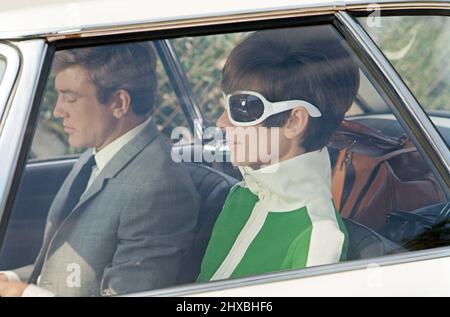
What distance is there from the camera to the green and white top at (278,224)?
2480mm

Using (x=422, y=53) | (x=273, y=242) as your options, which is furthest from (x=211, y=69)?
(x=422, y=53)

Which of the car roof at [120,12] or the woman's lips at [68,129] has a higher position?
the car roof at [120,12]

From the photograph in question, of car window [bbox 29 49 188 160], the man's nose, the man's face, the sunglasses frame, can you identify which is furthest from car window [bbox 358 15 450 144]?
the man's face

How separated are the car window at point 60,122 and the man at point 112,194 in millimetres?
20

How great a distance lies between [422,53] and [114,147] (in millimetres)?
874

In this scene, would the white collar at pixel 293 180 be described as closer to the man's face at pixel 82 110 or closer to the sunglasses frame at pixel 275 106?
the sunglasses frame at pixel 275 106

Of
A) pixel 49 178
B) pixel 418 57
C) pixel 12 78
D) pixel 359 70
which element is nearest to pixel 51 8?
pixel 12 78

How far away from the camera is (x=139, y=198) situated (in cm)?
251

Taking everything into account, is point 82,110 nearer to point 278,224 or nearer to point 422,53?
point 278,224

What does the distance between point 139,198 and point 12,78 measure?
16.7 inches

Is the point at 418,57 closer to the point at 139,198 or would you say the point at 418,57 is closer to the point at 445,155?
the point at 445,155

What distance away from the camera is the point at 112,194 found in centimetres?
252

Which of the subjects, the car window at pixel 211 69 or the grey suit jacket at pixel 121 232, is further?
the car window at pixel 211 69

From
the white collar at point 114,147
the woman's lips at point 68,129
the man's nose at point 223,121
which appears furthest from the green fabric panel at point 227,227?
the woman's lips at point 68,129
